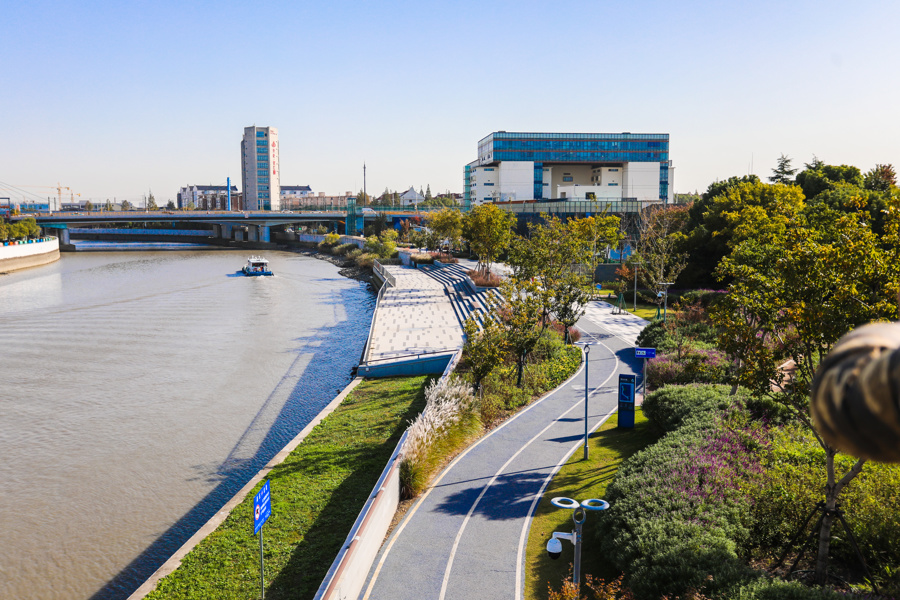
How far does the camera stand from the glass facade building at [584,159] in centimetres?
10888

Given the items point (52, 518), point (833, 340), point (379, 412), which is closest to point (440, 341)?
point (379, 412)

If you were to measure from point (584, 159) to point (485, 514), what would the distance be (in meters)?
104

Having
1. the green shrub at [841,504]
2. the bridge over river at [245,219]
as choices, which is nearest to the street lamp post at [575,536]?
the green shrub at [841,504]

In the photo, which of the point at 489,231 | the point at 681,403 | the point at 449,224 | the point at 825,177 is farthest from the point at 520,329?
the point at 449,224

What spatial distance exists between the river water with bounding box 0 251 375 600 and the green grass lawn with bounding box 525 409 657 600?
791cm

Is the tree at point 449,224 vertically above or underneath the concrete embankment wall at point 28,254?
above

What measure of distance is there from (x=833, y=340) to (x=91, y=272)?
240ft

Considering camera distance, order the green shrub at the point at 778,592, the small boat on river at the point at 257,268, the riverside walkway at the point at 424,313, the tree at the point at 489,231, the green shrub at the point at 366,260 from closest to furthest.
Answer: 1. the green shrub at the point at 778,592
2. the riverside walkway at the point at 424,313
3. the tree at the point at 489,231
4. the small boat on river at the point at 257,268
5. the green shrub at the point at 366,260

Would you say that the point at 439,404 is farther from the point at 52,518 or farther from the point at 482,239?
the point at 482,239

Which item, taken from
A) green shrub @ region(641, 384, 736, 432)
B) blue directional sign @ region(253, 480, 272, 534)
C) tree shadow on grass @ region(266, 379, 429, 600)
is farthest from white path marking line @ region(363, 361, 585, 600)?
green shrub @ region(641, 384, 736, 432)

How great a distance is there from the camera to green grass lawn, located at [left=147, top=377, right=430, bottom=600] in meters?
11.4

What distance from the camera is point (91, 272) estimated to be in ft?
223

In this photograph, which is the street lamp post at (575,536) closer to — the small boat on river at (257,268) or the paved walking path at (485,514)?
the paved walking path at (485,514)

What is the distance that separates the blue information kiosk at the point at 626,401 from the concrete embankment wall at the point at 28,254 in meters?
73.6
